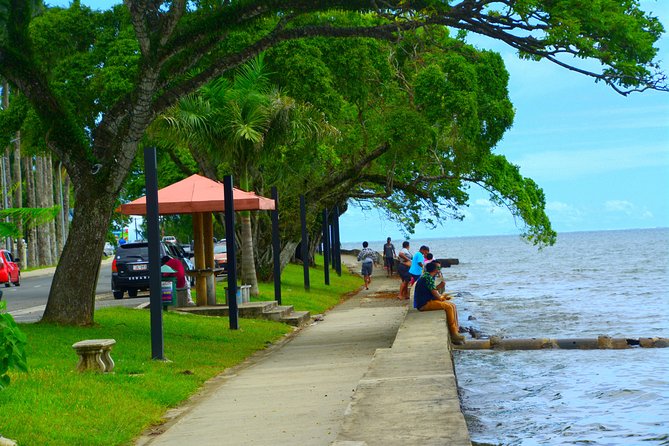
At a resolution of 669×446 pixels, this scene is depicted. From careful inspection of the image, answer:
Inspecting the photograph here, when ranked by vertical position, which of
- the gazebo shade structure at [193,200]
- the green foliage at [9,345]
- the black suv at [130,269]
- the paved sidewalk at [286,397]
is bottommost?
the paved sidewalk at [286,397]

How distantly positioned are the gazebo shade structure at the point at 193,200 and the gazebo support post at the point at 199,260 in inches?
68.9

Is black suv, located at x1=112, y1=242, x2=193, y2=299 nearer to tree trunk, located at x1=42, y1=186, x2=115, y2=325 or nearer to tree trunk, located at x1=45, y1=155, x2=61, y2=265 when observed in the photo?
tree trunk, located at x1=42, y1=186, x2=115, y2=325

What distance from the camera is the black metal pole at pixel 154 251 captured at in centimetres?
1532

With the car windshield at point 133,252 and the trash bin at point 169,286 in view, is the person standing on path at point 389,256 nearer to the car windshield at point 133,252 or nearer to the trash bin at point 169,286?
the car windshield at point 133,252

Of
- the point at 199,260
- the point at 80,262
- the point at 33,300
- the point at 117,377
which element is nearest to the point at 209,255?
the point at 199,260

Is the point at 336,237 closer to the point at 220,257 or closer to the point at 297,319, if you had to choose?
the point at 220,257

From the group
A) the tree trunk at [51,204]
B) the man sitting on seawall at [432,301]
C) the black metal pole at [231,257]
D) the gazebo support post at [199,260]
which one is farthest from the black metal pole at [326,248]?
the tree trunk at [51,204]

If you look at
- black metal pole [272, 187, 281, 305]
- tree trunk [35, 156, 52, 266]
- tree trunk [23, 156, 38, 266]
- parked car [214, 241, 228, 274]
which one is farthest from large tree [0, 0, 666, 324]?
tree trunk [23, 156, 38, 266]

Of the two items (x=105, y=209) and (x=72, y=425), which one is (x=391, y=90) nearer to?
(x=105, y=209)

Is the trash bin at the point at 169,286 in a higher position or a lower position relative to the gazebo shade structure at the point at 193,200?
lower

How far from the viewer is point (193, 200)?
22.8 m

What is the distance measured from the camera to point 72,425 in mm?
9992

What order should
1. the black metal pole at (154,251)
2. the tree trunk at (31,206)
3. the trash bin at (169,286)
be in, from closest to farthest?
1. the black metal pole at (154,251)
2. the trash bin at (169,286)
3. the tree trunk at (31,206)

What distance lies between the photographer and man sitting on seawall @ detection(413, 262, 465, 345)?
20.6 meters
